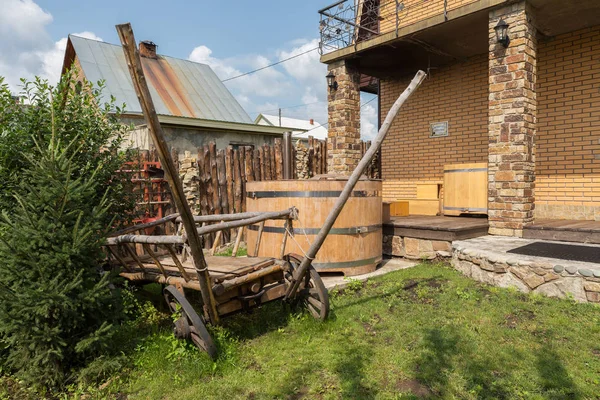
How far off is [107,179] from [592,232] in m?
6.22

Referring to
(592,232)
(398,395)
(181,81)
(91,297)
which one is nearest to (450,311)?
(398,395)

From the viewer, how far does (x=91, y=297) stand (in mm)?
2971

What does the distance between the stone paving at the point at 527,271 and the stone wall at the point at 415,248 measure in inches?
18.0

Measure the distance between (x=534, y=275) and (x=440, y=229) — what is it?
1.71m

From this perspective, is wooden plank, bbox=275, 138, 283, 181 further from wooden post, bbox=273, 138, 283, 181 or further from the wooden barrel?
the wooden barrel

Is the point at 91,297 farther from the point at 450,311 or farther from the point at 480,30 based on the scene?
the point at 480,30

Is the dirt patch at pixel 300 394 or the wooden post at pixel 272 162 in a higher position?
the wooden post at pixel 272 162

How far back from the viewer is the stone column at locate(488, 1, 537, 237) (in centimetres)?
613

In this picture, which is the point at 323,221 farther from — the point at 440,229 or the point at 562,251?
the point at 562,251

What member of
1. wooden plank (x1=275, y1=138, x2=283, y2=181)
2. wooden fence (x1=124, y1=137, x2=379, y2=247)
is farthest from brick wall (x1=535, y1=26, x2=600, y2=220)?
wooden plank (x1=275, y1=138, x2=283, y2=181)

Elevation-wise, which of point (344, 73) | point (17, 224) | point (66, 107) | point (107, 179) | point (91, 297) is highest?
point (344, 73)

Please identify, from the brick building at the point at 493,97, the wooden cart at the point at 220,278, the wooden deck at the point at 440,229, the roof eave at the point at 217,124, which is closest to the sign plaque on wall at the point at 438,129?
the brick building at the point at 493,97

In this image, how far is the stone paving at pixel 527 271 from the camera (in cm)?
418

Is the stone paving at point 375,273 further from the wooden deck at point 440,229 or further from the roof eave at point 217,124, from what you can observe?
the roof eave at point 217,124
